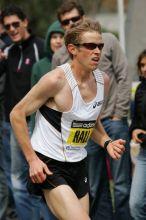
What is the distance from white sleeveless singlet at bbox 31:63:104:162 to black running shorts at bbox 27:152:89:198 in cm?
5

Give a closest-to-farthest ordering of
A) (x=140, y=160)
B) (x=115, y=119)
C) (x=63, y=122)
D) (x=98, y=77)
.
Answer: (x=63, y=122)
(x=98, y=77)
(x=140, y=160)
(x=115, y=119)

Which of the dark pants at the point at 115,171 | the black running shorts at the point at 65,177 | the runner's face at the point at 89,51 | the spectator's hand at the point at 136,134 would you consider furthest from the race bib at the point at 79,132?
the dark pants at the point at 115,171

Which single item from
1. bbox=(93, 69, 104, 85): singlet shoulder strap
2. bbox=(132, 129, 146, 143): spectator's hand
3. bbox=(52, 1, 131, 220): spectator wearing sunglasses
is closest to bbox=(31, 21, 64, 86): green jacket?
bbox=(52, 1, 131, 220): spectator wearing sunglasses

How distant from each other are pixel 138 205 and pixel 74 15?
1.94 m

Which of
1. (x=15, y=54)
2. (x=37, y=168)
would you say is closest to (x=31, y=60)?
(x=15, y=54)

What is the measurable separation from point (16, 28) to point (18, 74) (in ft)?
1.60

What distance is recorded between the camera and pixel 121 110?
21.2 ft

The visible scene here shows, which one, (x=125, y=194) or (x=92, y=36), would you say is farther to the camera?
(x=125, y=194)

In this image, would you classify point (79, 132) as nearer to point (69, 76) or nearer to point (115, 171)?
point (69, 76)

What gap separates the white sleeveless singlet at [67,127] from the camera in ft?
17.1

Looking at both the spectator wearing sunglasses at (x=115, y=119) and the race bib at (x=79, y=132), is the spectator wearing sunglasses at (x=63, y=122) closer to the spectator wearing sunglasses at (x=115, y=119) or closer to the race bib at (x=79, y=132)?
the race bib at (x=79, y=132)

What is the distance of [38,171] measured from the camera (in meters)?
5.12

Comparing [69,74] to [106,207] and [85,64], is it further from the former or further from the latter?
[106,207]

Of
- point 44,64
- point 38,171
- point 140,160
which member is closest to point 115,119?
point 140,160
